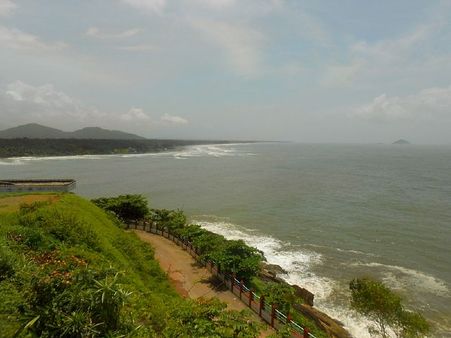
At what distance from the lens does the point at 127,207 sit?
35375mm

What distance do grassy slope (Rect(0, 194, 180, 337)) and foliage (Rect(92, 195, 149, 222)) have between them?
285 inches

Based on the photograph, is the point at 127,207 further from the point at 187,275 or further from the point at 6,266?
the point at 6,266

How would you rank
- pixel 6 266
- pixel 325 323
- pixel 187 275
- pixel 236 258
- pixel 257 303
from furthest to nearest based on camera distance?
pixel 187 275
pixel 325 323
pixel 236 258
pixel 257 303
pixel 6 266

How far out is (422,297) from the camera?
27.4 metres

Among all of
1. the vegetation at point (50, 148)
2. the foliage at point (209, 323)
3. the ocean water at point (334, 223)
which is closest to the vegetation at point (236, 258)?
the ocean water at point (334, 223)

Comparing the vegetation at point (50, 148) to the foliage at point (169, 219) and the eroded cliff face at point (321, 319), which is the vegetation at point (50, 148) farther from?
the eroded cliff face at point (321, 319)

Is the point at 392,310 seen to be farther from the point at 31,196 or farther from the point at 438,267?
the point at 31,196

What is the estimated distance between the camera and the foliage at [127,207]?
114ft

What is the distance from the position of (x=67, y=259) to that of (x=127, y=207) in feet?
72.4

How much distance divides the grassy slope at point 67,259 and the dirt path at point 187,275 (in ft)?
4.39

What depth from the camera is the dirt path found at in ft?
65.8

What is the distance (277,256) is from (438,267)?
1475cm

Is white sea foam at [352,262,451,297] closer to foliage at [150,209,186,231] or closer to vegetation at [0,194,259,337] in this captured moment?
foliage at [150,209,186,231]

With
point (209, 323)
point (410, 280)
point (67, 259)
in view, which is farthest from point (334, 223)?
point (209, 323)
